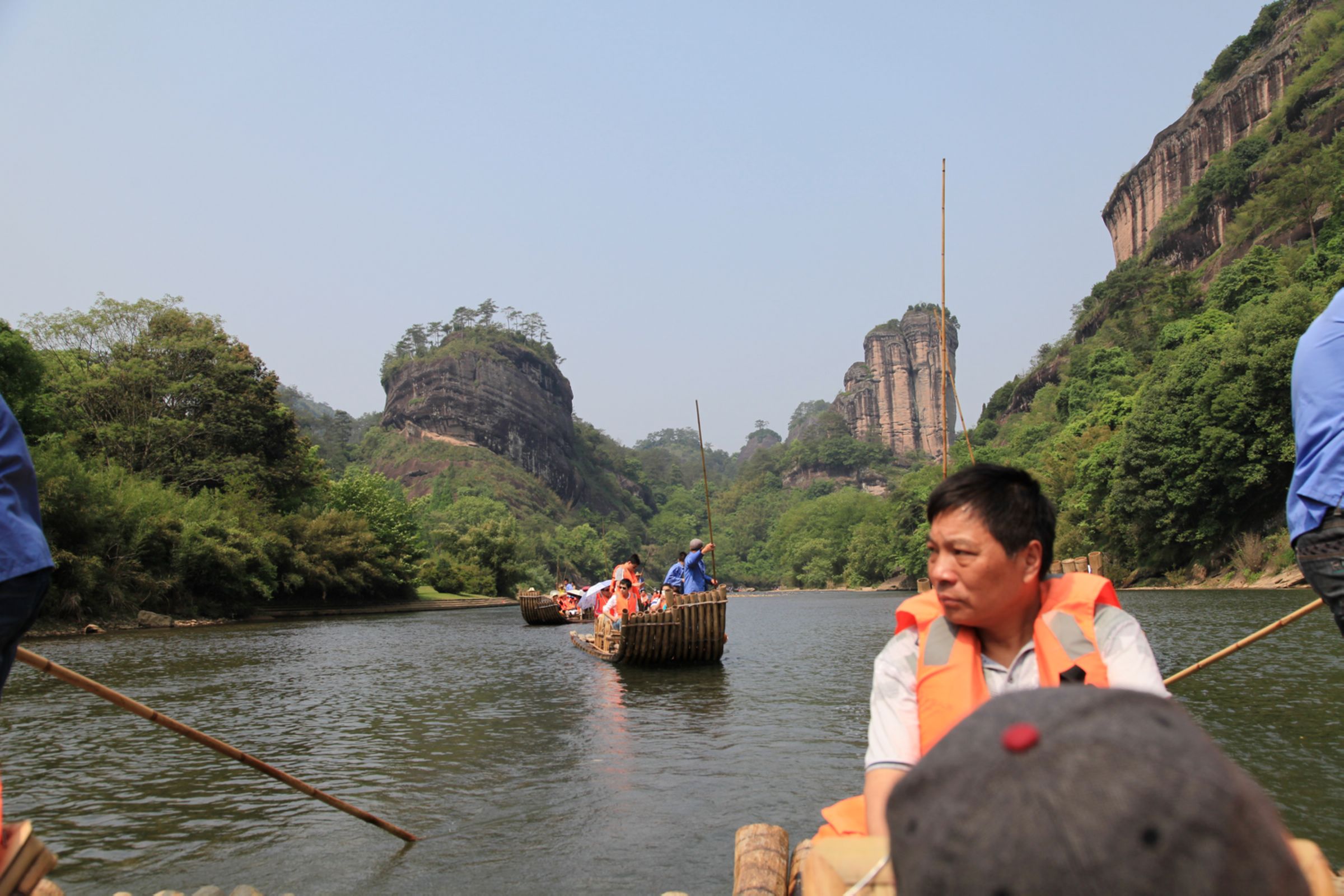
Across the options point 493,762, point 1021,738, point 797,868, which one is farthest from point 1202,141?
point 1021,738

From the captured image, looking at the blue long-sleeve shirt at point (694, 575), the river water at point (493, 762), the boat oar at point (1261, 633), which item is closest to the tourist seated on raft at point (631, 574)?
the blue long-sleeve shirt at point (694, 575)

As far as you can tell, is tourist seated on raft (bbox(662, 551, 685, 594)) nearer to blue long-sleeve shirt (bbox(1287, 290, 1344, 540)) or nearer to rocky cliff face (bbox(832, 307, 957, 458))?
blue long-sleeve shirt (bbox(1287, 290, 1344, 540))

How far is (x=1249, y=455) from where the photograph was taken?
31.2 metres

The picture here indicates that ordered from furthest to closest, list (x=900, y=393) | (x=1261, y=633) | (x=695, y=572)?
1. (x=900, y=393)
2. (x=695, y=572)
3. (x=1261, y=633)

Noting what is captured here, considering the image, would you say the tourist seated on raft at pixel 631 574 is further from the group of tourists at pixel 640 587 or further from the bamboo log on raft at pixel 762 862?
the bamboo log on raft at pixel 762 862

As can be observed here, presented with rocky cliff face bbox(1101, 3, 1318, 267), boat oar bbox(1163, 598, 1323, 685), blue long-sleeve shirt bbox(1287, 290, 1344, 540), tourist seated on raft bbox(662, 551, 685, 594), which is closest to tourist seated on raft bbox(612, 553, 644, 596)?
tourist seated on raft bbox(662, 551, 685, 594)

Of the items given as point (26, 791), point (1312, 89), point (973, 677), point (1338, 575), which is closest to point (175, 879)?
point (26, 791)

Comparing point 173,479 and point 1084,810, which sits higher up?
point 173,479

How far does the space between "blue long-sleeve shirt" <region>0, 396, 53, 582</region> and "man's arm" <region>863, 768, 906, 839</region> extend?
7.09ft

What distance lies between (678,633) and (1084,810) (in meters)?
14.5

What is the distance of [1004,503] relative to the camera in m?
2.42

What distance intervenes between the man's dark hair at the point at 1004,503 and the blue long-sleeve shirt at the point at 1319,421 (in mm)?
925

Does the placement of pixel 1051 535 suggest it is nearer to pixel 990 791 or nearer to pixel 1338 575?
pixel 1338 575

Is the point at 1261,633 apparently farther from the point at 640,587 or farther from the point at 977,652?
the point at 640,587
